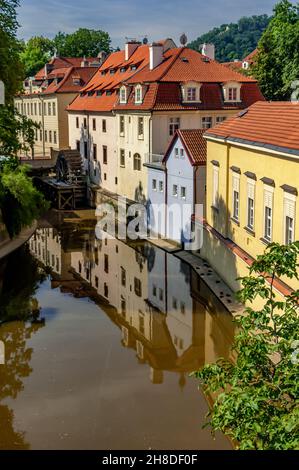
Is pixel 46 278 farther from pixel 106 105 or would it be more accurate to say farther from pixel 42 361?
pixel 106 105

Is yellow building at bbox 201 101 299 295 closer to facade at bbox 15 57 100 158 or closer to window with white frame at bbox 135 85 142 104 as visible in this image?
window with white frame at bbox 135 85 142 104

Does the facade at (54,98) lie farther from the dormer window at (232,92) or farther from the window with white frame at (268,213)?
the window with white frame at (268,213)

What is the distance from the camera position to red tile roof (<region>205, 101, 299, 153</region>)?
16453 mm

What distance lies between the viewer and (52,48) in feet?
268

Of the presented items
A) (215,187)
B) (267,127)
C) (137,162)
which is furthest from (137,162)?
(267,127)

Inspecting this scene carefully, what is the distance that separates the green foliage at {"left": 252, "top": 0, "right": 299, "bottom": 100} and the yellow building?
12732 millimetres

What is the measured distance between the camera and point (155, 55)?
120 feet

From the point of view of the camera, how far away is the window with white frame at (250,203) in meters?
18.8

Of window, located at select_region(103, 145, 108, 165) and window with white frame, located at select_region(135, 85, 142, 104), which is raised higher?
window with white frame, located at select_region(135, 85, 142, 104)

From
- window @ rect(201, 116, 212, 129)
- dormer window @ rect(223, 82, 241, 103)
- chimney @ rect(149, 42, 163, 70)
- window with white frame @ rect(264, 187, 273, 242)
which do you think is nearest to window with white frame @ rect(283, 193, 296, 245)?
window with white frame @ rect(264, 187, 273, 242)

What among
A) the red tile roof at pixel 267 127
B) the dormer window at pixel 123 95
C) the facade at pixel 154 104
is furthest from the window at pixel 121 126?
the red tile roof at pixel 267 127

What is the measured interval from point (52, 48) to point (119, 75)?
43745mm

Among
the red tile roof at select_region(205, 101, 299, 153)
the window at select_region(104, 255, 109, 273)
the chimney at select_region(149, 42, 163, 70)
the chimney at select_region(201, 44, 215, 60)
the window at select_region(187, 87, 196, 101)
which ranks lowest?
the window at select_region(104, 255, 109, 273)

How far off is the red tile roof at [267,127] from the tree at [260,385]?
857 cm
